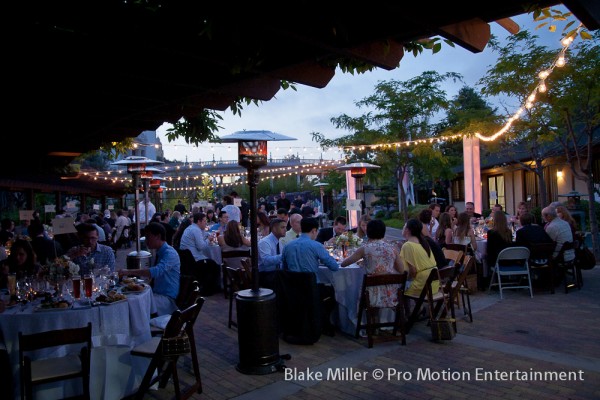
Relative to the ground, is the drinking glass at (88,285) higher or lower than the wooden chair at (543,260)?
higher

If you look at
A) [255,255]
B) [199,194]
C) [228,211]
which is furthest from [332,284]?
[199,194]

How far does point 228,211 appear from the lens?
34.2 feet

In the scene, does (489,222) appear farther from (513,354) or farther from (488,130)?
(513,354)

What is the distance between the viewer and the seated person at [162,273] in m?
4.72

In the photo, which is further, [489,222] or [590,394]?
[489,222]

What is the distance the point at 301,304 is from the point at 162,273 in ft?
5.05

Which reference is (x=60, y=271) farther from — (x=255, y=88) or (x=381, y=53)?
(x=381, y=53)

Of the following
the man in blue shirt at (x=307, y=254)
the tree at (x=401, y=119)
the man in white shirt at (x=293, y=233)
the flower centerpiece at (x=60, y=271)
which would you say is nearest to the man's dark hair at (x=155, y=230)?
the flower centerpiece at (x=60, y=271)

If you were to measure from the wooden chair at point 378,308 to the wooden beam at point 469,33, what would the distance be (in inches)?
104

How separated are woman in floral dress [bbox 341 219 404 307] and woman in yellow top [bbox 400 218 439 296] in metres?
0.14

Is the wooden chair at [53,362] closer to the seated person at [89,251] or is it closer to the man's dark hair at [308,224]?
the seated person at [89,251]

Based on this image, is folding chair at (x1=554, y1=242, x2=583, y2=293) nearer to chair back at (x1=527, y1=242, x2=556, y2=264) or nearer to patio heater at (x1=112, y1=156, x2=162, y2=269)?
chair back at (x1=527, y1=242, x2=556, y2=264)

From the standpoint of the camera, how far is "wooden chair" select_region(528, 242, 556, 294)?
23.2 ft

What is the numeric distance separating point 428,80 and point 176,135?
11.6 metres
